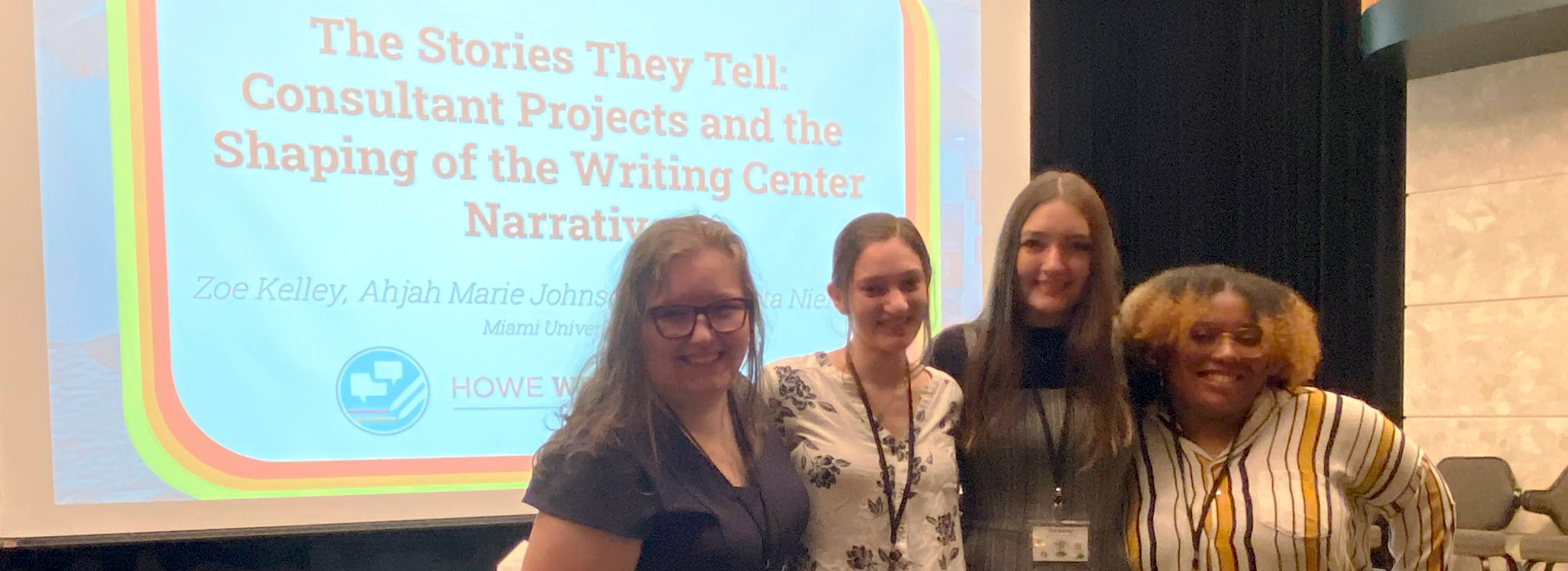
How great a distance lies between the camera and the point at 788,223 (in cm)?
299

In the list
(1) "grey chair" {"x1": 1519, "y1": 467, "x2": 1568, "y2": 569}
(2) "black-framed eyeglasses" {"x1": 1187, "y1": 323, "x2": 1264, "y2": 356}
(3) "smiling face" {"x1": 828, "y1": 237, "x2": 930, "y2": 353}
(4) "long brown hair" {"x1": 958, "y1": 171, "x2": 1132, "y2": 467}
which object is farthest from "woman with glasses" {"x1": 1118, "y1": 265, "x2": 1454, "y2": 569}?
(1) "grey chair" {"x1": 1519, "y1": 467, "x2": 1568, "y2": 569}

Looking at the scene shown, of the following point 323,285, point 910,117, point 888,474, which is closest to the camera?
point 888,474

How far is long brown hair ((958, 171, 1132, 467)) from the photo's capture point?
182 cm

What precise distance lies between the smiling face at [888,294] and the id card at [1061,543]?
428 mm

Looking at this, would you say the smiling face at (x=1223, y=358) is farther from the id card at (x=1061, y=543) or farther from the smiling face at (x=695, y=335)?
the smiling face at (x=695, y=335)

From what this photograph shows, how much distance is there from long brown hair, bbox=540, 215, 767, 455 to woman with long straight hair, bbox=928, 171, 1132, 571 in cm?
67

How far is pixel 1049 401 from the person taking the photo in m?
1.87

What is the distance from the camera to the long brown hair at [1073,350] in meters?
1.82

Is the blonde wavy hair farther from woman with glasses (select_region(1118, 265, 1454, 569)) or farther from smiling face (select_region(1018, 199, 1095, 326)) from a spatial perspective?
smiling face (select_region(1018, 199, 1095, 326))

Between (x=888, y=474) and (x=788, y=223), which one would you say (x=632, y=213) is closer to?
(x=788, y=223)

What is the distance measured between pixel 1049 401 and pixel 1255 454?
382 mm

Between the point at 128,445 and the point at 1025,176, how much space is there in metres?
2.75

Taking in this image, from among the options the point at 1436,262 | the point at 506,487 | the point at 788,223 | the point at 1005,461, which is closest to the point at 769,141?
the point at 788,223

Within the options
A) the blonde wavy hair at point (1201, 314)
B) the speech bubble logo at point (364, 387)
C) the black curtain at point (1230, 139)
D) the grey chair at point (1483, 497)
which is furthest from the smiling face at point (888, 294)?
the grey chair at point (1483, 497)
